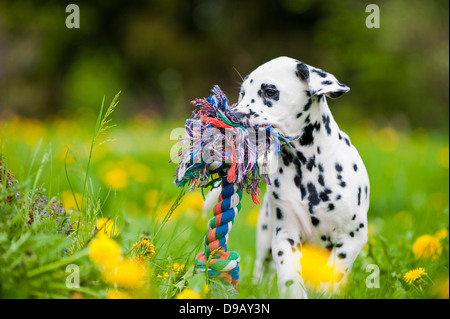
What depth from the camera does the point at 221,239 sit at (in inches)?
87.8

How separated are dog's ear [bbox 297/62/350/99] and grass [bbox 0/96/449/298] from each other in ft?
2.30

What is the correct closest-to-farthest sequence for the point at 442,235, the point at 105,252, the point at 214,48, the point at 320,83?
the point at 105,252
the point at 320,83
the point at 442,235
the point at 214,48

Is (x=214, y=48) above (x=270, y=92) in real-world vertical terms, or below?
above

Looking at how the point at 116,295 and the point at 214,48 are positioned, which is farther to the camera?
the point at 214,48

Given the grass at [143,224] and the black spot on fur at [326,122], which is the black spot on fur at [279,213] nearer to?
the grass at [143,224]

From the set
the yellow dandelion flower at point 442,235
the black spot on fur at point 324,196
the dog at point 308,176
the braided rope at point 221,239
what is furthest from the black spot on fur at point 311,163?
the yellow dandelion flower at point 442,235

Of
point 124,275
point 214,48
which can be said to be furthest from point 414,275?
point 214,48

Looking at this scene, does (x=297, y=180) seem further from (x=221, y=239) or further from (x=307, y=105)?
(x=221, y=239)

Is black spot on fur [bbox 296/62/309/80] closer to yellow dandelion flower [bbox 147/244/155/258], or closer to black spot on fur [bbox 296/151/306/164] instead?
black spot on fur [bbox 296/151/306/164]

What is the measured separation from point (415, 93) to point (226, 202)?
1245 centimetres

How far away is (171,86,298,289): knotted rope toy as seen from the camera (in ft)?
7.13

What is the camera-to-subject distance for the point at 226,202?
223cm

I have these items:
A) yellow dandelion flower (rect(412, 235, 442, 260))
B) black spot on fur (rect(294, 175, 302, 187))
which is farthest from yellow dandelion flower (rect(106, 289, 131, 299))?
yellow dandelion flower (rect(412, 235, 442, 260))

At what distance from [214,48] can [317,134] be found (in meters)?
10.5
